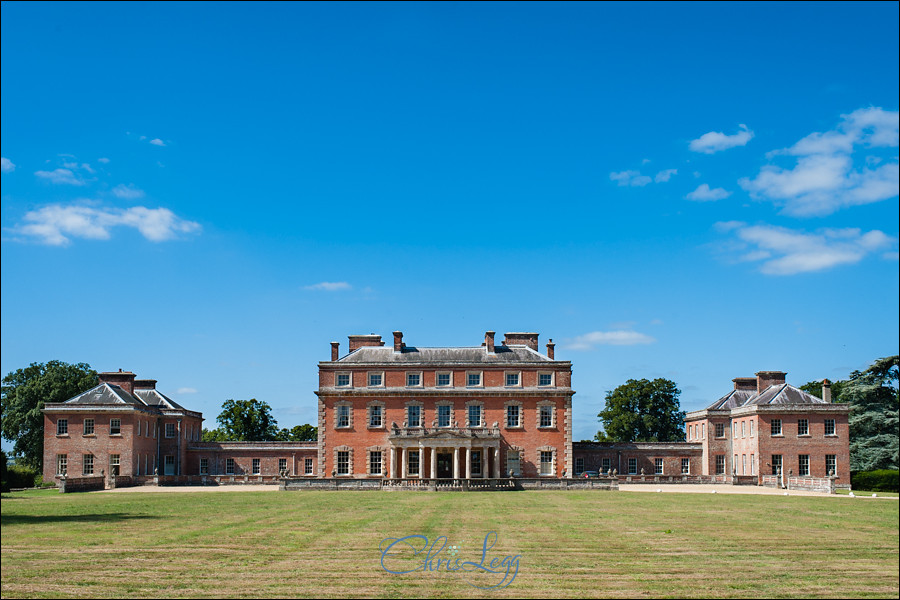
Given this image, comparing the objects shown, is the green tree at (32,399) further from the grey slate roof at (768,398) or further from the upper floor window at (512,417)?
the grey slate roof at (768,398)

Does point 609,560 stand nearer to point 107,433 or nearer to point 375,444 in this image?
point 375,444

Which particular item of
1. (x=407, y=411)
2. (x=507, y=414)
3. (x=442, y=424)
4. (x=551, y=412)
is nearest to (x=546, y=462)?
(x=551, y=412)

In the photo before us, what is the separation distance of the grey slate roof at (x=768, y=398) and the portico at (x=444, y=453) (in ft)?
63.2

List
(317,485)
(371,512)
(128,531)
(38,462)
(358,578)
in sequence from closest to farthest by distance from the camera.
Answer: (358,578), (128,531), (371,512), (317,485), (38,462)

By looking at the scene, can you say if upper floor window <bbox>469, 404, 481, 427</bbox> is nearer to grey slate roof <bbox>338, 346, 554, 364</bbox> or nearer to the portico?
the portico

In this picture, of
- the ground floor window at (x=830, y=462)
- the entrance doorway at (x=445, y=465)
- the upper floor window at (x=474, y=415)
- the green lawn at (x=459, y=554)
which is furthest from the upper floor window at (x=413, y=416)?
the green lawn at (x=459, y=554)

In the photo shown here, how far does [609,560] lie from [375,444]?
4325 centimetres

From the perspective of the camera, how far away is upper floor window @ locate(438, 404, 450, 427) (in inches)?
2287

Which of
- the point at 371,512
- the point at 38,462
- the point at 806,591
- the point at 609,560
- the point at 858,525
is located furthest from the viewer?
the point at 38,462

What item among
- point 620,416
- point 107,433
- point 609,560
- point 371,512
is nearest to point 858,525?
point 609,560

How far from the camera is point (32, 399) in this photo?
65.1m

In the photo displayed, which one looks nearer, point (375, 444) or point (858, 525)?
point (858, 525)

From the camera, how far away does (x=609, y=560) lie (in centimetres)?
1560
